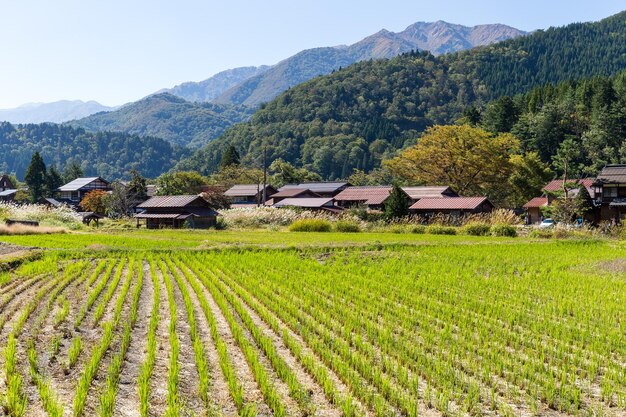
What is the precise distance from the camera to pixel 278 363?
6.87 meters

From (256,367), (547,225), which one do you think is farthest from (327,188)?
(256,367)

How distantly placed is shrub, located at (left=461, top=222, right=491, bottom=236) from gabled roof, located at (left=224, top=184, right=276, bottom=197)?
29925mm

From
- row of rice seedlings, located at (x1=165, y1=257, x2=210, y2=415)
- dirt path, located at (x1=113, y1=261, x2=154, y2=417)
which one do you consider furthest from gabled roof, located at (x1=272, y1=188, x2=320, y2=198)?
dirt path, located at (x1=113, y1=261, x2=154, y2=417)

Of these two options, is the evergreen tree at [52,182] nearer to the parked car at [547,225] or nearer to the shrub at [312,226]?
the shrub at [312,226]

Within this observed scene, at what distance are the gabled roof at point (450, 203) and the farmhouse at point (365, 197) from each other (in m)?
5.76

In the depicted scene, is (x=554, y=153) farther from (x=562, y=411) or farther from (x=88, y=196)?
(x=562, y=411)

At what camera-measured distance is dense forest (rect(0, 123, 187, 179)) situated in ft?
509

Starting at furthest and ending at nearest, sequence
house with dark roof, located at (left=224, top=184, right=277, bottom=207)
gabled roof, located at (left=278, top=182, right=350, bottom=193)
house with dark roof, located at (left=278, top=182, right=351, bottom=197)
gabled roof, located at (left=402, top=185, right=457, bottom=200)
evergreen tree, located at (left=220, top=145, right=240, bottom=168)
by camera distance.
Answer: evergreen tree, located at (left=220, top=145, right=240, bottom=168)
gabled roof, located at (left=278, top=182, right=350, bottom=193)
house with dark roof, located at (left=278, top=182, right=351, bottom=197)
house with dark roof, located at (left=224, top=184, right=277, bottom=207)
gabled roof, located at (left=402, top=185, right=457, bottom=200)

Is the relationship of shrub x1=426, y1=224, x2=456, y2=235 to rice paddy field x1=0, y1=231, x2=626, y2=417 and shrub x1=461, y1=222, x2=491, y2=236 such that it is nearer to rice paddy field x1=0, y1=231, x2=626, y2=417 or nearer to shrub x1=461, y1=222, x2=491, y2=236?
shrub x1=461, y1=222, x2=491, y2=236

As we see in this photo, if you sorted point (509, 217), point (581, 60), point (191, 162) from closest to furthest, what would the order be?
1. point (509, 217)
2. point (191, 162)
3. point (581, 60)

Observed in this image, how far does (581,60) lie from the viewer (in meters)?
123

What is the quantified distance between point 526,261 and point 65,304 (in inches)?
552

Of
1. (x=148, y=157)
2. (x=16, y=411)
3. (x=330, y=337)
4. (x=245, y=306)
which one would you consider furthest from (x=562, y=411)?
(x=148, y=157)

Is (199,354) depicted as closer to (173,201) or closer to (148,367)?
(148,367)
